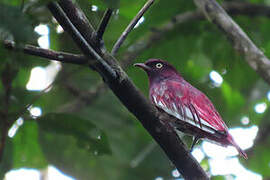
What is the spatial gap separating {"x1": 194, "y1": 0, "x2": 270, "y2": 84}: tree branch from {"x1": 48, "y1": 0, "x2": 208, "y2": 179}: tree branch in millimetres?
1319

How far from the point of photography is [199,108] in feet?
16.0

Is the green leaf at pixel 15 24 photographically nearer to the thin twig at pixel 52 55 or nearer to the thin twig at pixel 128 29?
the thin twig at pixel 52 55

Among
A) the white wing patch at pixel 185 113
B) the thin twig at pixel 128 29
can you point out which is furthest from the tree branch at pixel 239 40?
the thin twig at pixel 128 29

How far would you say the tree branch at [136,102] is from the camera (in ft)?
10.7

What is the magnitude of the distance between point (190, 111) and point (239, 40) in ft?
2.82

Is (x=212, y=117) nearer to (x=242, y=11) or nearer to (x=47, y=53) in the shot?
(x=47, y=53)

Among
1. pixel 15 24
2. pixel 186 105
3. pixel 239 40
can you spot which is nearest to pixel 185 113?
pixel 186 105

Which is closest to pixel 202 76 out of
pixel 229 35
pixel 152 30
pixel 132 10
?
pixel 152 30

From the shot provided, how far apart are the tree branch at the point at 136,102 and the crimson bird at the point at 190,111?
0.72 m

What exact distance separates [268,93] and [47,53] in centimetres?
527

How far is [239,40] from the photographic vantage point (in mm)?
5027

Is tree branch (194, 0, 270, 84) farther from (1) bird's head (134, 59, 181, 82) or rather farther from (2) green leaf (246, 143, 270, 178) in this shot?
(2) green leaf (246, 143, 270, 178)

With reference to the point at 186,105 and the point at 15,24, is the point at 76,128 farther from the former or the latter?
the point at 15,24

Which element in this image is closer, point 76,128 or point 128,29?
point 128,29
